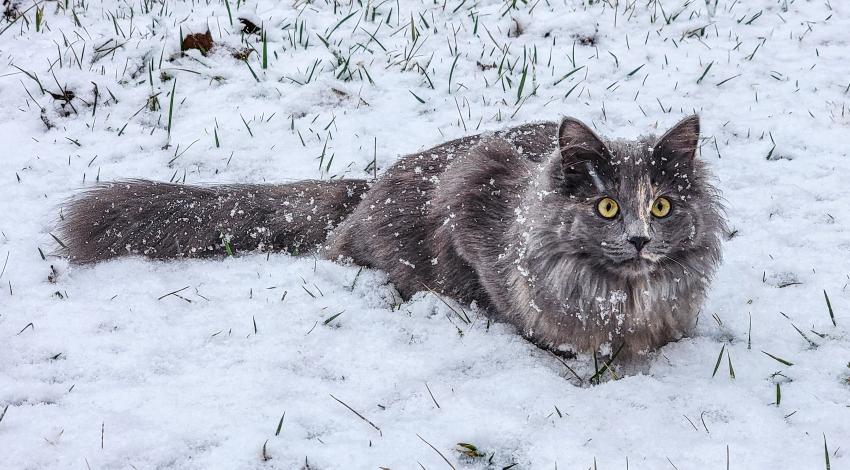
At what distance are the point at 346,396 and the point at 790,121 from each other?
367 centimetres

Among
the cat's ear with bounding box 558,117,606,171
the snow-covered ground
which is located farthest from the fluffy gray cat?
the snow-covered ground

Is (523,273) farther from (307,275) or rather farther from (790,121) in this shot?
(790,121)

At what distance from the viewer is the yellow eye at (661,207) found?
2.84 m

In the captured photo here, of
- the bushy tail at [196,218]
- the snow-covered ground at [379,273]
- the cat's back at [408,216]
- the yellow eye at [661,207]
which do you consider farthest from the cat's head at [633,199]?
the bushy tail at [196,218]

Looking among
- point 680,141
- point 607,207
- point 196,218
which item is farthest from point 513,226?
point 196,218

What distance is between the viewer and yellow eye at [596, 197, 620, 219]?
2.83m

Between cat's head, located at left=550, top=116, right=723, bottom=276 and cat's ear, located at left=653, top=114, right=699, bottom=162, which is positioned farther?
cat's ear, located at left=653, top=114, right=699, bottom=162

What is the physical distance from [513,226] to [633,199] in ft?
2.22

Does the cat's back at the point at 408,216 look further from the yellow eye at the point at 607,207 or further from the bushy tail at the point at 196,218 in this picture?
the yellow eye at the point at 607,207

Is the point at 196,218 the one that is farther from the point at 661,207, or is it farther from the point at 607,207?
the point at 661,207

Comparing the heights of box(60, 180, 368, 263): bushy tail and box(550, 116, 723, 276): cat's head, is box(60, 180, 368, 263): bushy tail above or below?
below

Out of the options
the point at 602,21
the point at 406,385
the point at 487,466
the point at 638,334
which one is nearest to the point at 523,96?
the point at 602,21

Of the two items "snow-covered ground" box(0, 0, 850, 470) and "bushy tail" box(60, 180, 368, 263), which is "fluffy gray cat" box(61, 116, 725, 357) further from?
"snow-covered ground" box(0, 0, 850, 470)

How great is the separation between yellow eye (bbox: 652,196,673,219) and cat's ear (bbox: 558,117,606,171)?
1.00 feet
